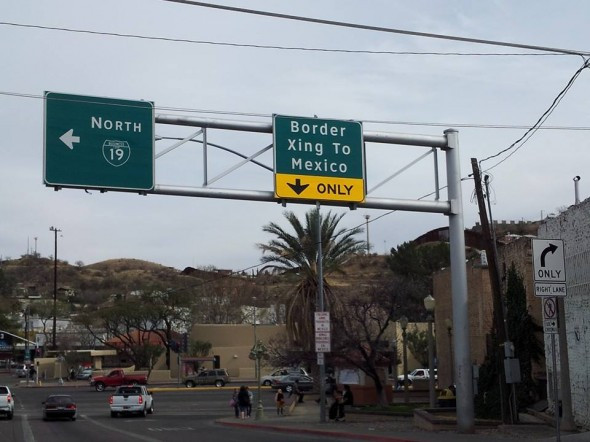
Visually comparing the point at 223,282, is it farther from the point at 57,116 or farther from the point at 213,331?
the point at 57,116

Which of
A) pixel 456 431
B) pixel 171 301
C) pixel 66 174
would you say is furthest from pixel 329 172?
pixel 171 301

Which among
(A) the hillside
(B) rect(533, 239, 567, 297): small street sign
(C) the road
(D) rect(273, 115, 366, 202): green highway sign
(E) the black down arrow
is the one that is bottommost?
(C) the road

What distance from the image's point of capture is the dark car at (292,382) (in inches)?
2349

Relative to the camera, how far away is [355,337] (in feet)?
124

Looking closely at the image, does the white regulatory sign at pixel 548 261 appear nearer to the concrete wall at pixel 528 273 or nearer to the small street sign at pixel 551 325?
the small street sign at pixel 551 325

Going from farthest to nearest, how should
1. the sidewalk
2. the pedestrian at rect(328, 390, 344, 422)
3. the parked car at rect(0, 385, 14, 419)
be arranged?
1. the parked car at rect(0, 385, 14, 419)
2. the pedestrian at rect(328, 390, 344, 422)
3. the sidewalk

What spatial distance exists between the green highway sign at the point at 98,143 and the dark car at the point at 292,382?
42537mm

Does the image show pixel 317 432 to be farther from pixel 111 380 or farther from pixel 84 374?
pixel 84 374

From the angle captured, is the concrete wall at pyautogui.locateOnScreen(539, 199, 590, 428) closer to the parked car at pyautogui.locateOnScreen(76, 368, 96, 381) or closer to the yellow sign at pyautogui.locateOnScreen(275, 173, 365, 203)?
the yellow sign at pyautogui.locateOnScreen(275, 173, 365, 203)

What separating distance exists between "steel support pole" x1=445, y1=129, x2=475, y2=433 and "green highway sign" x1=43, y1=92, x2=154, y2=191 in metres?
8.13

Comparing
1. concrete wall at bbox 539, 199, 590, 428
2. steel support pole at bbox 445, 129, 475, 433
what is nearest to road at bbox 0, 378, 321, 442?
steel support pole at bbox 445, 129, 475, 433

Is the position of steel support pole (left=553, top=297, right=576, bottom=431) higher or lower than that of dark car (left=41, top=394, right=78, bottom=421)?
higher

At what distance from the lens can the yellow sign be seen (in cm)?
1941

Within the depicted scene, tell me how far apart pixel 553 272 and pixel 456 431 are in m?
8.83
